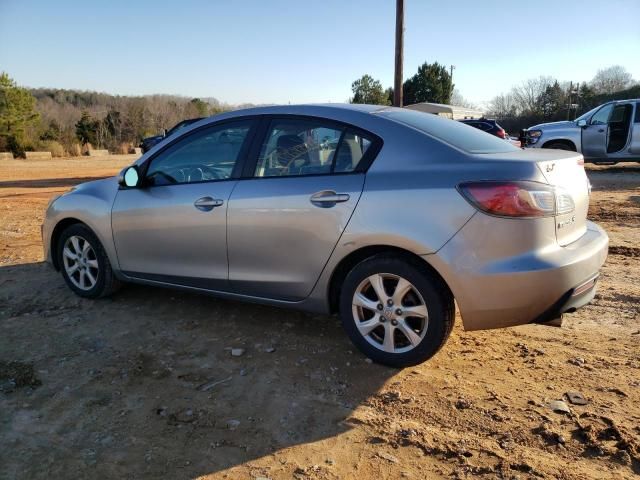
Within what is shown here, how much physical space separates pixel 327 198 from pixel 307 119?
26.7 inches

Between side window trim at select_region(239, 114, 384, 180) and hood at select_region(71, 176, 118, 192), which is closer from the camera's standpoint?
side window trim at select_region(239, 114, 384, 180)

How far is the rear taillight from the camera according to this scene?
282cm

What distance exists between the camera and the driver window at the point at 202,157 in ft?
12.7

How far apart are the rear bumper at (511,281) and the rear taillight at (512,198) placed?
0.48ft

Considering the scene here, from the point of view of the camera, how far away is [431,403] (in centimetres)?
293

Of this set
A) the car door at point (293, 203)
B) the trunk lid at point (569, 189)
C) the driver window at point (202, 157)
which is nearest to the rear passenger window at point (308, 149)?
the car door at point (293, 203)

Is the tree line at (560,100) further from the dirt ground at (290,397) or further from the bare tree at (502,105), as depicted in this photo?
the dirt ground at (290,397)

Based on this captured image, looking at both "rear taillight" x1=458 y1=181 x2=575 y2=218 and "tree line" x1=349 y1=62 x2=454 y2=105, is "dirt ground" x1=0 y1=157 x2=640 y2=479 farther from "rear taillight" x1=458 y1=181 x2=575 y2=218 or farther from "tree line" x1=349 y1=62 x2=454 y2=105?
"tree line" x1=349 y1=62 x2=454 y2=105

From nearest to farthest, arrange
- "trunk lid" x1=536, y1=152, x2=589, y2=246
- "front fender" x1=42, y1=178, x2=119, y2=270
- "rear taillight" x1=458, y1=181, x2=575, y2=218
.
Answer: "rear taillight" x1=458, y1=181, x2=575, y2=218, "trunk lid" x1=536, y1=152, x2=589, y2=246, "front fender" x1=42, y1=178, x2=119, y2=270

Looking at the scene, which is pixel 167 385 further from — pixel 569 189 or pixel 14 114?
pixel 14 114

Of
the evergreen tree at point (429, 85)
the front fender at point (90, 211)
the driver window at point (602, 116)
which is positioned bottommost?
the front fender at point (90, 211)

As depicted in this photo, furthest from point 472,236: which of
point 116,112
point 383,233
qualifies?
point 116,112

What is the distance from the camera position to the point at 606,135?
14305mm

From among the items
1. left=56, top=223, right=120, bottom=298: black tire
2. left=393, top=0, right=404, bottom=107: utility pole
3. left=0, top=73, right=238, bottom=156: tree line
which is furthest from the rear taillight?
left=0, top=73, right=238, bottom=156: tree line
